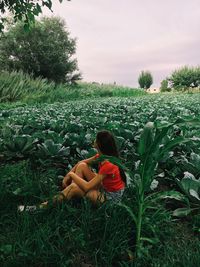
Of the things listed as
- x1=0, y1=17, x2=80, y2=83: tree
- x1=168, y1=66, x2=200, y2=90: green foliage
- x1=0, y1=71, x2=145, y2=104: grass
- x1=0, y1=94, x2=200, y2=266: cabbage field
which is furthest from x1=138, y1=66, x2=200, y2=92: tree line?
x1=0, y1=94, x2=200, y2=266: cabbage field

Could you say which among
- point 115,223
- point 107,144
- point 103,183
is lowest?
point 115,223

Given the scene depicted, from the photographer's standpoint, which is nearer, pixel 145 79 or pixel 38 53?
pixel 38 53

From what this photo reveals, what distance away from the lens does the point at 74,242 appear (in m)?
2.83

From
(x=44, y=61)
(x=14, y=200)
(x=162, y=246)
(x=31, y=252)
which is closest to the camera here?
(x=31, y=252)

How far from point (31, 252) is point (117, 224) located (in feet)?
2.34

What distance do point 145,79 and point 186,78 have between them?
278 inches

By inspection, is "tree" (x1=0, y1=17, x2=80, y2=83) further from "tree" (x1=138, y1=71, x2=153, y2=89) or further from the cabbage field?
the cabbage field

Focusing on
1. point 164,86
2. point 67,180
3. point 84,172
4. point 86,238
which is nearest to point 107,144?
point 84,172

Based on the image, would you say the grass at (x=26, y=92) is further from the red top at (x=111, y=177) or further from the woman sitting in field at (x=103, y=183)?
the red top at (x=111, y=177)

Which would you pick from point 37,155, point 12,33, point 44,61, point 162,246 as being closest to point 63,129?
point 37,155

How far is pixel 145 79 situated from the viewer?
5409 centimetres

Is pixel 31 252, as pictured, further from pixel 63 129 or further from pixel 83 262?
pixel 63 129

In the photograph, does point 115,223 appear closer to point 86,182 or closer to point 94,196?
point 94,196

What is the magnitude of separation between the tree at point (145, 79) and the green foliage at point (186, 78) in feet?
15.9
